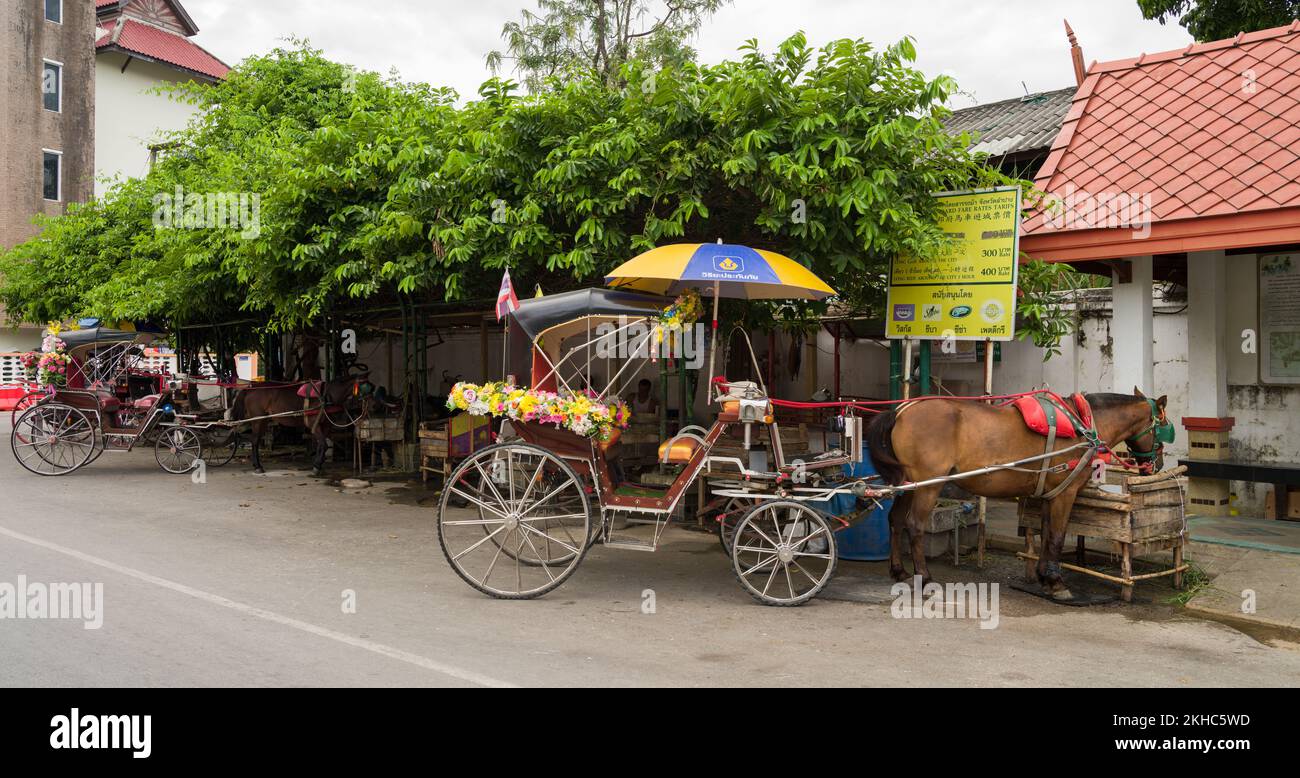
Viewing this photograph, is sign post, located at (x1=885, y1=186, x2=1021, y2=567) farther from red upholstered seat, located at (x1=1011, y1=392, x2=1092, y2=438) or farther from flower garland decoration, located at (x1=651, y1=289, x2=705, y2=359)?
flower garland decoration, located at (x1=651, y1=289, x2=705, y2=359)

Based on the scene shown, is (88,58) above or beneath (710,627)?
above

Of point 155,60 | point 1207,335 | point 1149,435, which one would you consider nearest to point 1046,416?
point 1149,435

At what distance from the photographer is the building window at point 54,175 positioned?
3319 centimetres

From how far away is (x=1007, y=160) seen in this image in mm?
15195

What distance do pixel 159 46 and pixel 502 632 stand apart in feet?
133

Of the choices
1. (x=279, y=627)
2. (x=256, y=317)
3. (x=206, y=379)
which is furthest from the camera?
(x=256, y=317)

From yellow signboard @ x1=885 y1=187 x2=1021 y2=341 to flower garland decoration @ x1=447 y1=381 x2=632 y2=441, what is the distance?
3.66 meters

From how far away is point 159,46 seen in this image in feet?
125

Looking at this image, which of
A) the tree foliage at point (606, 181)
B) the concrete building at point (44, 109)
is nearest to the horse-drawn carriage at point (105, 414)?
the tree foliage at point (606, 181)

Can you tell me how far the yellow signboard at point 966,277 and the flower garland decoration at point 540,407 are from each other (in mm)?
3657

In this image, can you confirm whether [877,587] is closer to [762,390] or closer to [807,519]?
[807,519]

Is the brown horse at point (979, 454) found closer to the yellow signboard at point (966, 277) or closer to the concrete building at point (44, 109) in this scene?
the yellow signboard at point (966, 277)

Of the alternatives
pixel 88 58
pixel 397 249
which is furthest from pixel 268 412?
pixel 88 58
